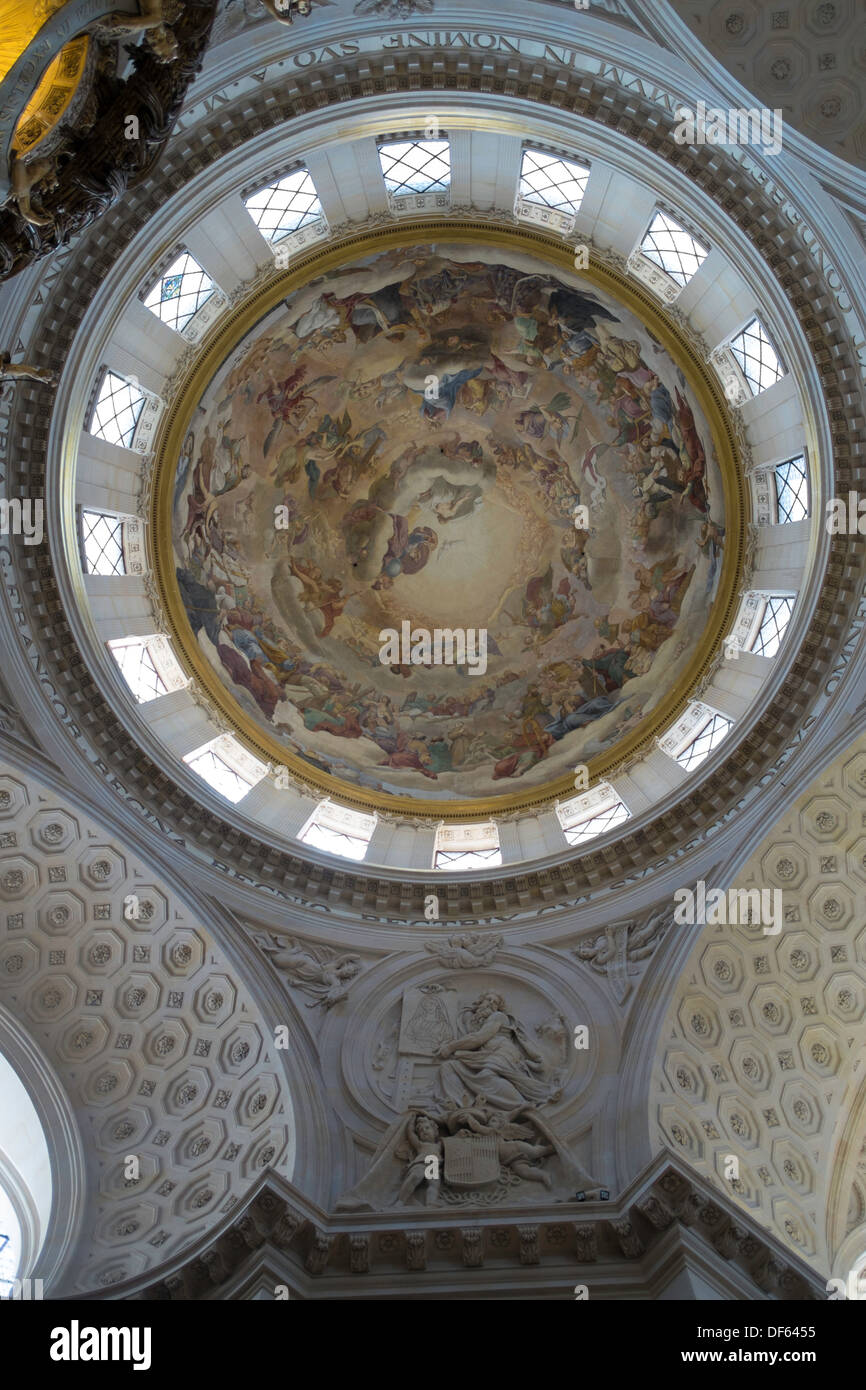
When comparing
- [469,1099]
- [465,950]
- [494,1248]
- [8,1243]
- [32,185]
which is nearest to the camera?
[32,185]

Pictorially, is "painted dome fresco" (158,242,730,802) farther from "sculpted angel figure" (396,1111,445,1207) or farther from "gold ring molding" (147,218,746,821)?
"sculpted angel figure" (396,1111,445,1207)

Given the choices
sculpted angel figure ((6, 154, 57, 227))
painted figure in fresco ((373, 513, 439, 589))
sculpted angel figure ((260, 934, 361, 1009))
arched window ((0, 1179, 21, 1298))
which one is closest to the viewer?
sculpted angel figure ((6, 154, 57, 227))

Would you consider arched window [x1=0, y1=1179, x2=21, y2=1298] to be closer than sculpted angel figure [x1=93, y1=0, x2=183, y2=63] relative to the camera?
No

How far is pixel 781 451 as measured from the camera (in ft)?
65.7

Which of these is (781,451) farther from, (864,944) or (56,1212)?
(56,1212)

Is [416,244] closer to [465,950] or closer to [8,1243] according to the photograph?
[465,950]

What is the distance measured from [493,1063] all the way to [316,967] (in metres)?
3.23

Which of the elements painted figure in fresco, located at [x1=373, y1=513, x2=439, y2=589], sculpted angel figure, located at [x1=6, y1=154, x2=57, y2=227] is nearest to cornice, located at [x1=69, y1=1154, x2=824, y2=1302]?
sculpted angel figure, located at [x1=6, y1=154, x2=57, y2=227]

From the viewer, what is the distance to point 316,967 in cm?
1848

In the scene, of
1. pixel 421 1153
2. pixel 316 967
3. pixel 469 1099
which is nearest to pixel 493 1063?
pixel 469 1099

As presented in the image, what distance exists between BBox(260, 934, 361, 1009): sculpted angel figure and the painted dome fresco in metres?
5.25

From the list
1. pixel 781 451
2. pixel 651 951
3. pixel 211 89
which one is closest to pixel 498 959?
pixel 651 951

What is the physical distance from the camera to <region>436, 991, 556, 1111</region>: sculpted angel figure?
16.7 meters

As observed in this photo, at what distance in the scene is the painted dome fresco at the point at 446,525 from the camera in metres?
22.7
